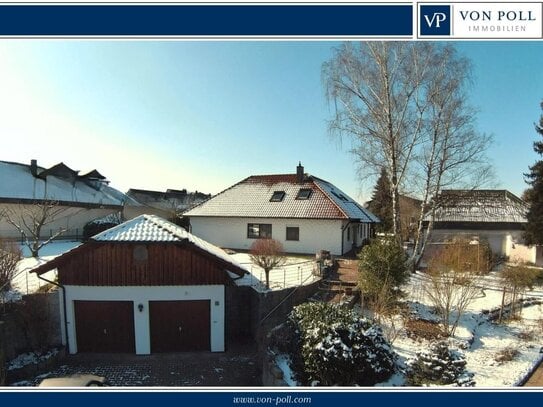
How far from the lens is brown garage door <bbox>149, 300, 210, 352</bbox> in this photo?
676cm

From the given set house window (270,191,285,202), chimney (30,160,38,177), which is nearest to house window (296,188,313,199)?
house window (270,191,285,202)

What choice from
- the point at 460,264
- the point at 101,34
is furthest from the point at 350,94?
the point at 101,34

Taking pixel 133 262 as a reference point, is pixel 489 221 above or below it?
above

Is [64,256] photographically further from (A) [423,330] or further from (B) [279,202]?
(B) [279,202]

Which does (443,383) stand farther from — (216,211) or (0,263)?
(216,211)

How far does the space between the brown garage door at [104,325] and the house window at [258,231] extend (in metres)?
8.83

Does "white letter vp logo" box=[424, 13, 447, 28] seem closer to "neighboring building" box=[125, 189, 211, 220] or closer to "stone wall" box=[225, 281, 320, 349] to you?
"stone wall" box=[225, 281, 320, 349]

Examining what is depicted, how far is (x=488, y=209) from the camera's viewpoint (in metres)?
15.3

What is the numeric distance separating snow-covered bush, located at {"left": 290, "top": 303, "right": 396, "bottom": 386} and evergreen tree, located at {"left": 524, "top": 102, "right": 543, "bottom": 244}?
11.8m

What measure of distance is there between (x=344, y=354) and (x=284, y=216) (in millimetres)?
9589

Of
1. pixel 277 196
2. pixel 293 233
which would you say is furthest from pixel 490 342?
pixel 277 196

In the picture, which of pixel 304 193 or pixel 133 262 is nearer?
pixel 133 262
